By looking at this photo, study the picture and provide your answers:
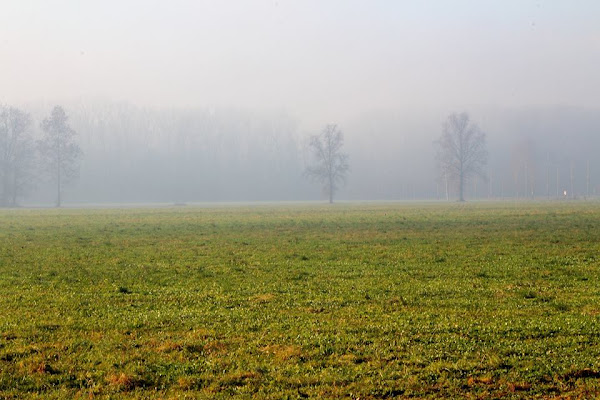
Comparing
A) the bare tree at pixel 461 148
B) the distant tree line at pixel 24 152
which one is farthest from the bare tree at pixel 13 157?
the bare tree at pixel 461 148

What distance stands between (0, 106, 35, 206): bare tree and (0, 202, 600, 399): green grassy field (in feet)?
286

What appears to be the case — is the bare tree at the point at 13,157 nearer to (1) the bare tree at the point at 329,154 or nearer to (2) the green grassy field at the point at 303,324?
(1) the bare tree at the point at 329,154

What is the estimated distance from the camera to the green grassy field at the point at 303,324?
9289 millimetres

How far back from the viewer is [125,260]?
25.1 metres

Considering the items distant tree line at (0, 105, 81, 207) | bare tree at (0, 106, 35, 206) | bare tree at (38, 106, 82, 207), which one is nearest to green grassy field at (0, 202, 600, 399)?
bare tree at (38, 106, 82, 207)

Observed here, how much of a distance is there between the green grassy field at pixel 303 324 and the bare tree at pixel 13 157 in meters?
87.1

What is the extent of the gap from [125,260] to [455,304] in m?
15.2

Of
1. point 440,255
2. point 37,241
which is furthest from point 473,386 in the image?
point 37,241

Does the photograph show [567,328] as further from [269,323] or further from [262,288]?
[262,288]

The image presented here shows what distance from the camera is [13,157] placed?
10881 cm

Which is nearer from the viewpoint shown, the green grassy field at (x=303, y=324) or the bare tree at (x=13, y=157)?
the green grassy field at (x=303, y=324)

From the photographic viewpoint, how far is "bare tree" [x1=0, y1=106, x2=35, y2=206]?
344 feet

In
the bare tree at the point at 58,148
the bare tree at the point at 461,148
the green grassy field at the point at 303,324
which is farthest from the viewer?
the bare tree at the point at 461,148

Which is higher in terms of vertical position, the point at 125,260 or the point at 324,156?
the point at 324,156
